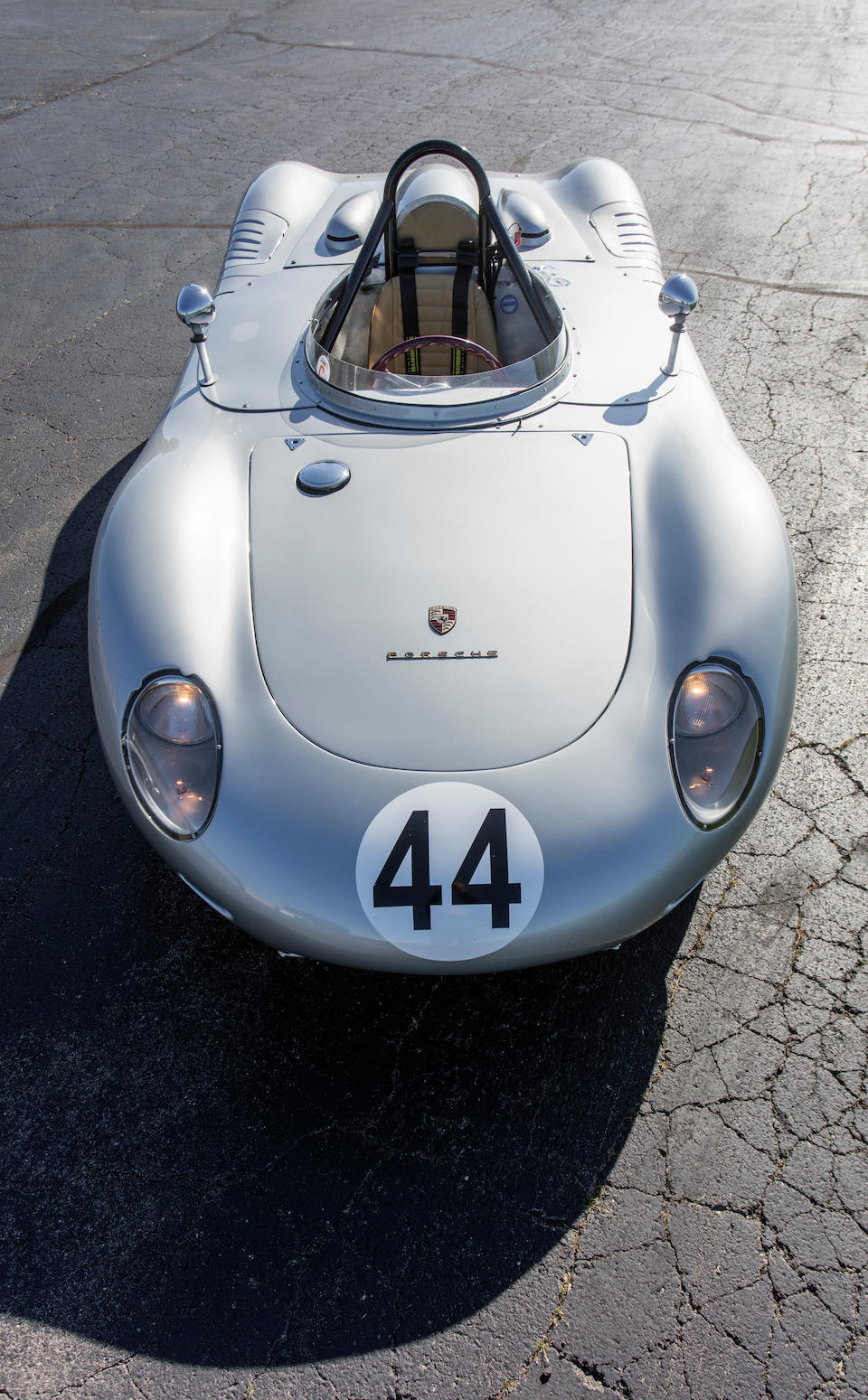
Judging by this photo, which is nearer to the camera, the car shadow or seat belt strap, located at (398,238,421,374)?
the car shadow

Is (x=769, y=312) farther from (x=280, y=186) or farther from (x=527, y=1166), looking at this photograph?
(x=527, y=1166)

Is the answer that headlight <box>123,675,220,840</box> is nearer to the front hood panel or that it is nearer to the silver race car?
the silver race car

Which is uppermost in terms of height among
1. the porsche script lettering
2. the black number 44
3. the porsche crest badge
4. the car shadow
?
the porsche crest badge

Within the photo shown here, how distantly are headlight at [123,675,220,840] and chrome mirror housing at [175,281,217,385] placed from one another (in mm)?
1367

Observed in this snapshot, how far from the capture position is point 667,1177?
2.18 metres

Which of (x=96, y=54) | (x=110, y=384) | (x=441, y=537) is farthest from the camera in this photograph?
(x=96, y=54)

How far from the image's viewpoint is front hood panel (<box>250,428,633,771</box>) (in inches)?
87.2

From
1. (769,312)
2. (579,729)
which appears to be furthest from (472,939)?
(769,312)

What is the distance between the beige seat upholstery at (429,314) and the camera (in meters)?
3.58

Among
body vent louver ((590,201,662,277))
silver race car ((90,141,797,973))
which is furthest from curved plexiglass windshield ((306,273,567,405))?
body vent louver ((590,201,662,277))

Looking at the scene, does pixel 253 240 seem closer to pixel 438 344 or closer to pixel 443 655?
pixel 438 344

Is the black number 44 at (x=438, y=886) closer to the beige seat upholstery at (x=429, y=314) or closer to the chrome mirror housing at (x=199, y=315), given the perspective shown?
the chrome mirror housing at (x=199, y=315)

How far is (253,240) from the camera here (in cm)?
401

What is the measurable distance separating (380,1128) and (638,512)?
5.77 feet
